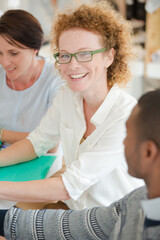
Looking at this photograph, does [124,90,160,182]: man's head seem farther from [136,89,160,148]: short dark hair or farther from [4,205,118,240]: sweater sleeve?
[4,205,118,240]: sweater sleeve

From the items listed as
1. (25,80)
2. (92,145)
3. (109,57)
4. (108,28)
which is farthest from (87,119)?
(25,80)

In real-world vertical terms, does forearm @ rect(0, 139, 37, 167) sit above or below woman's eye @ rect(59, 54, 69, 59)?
below

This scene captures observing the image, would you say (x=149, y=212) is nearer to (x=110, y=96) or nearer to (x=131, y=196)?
(x=131, y=196)

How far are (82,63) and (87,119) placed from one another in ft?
0.82

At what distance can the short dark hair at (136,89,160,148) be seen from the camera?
70 centimetres

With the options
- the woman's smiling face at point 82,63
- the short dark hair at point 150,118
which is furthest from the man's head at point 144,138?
the woman's smiling face at point 82,63

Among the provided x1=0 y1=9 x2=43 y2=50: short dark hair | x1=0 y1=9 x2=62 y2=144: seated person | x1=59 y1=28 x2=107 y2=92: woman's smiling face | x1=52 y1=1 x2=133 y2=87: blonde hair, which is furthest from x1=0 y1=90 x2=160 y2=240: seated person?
x1=0 y1=9 x2=43 y2=50: short dark hair

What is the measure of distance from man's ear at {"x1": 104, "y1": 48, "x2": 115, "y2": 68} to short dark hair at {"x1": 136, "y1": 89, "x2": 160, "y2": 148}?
668 mm

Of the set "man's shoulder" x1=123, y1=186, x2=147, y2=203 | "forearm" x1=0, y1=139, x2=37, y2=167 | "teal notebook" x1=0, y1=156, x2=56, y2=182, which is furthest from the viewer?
"forearm" x1=0, y1=139, x2=37, y2=167

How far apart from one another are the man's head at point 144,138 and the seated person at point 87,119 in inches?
19.0

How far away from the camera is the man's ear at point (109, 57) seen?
1.39 m

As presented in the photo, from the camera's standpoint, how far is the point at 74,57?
4.34ft

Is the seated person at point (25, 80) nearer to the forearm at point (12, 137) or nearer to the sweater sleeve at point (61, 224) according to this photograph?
the forearm at point (12, 137)

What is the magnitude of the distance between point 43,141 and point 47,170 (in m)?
0.17
